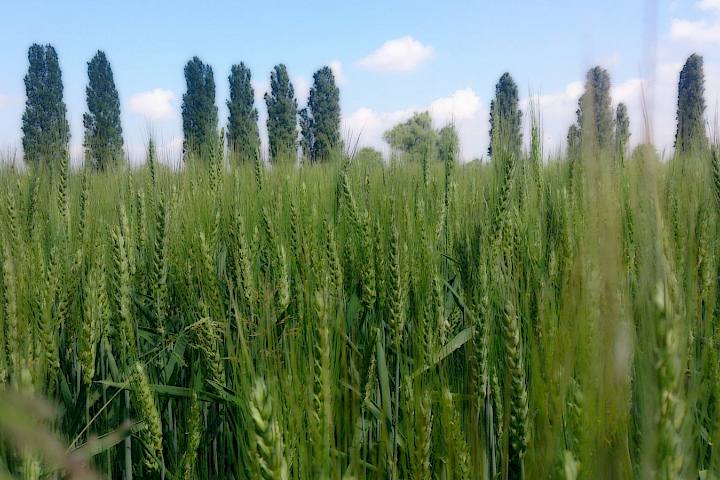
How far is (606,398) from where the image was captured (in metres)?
0.75

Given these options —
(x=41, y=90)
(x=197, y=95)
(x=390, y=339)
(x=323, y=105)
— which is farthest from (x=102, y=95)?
(x=390, y=339)

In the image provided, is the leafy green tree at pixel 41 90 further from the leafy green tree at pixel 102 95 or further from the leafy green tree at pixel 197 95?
the leafy green tree at pixel 197 95

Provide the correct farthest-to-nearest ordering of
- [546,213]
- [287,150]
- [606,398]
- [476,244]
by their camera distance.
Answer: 1. [287,150]
2. [546,213]
3. [476,244]
4. [606,398]

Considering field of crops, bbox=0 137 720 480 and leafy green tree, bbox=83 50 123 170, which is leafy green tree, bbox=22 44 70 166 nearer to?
leafy green tree, bbox=83 50 123 170

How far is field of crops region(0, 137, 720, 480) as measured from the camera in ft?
2.31

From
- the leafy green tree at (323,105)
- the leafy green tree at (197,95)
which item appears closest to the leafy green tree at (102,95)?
the leafy green tree at (197,95)

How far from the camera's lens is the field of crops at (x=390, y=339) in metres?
0.71

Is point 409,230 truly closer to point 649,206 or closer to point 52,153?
point 649,206

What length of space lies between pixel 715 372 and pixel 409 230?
86 centimetres

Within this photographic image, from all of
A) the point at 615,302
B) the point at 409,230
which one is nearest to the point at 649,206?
the point at 615,302

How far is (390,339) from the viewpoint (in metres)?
1.43

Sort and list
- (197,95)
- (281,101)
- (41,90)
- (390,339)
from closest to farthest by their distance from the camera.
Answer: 1. (390,339)
2. (41,90)
3. (197,95)
4. (281,101)

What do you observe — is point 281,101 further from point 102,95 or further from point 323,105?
point 102,95

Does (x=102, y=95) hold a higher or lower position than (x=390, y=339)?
higher
